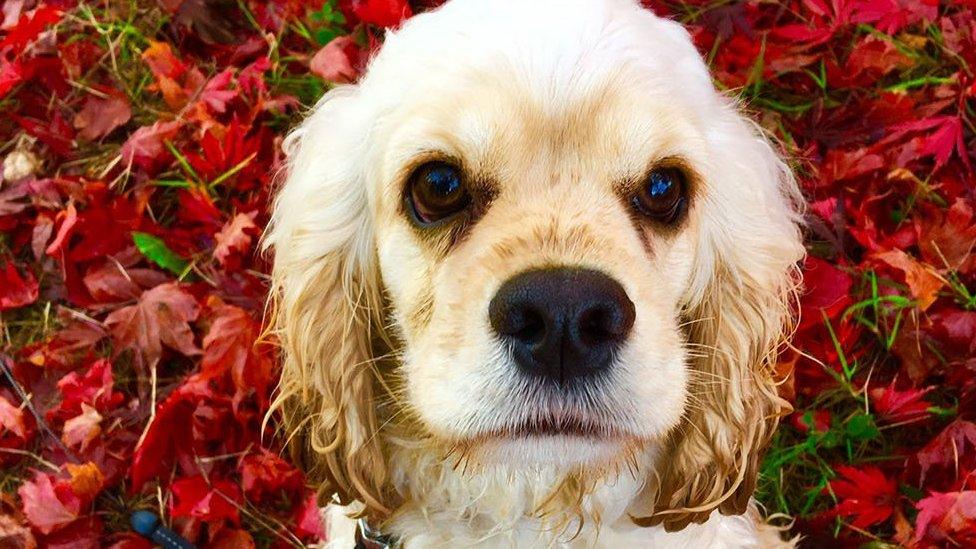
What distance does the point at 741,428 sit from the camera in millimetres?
2131

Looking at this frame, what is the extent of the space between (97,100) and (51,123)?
0.66 feet

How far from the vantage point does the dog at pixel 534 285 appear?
5.41 ft

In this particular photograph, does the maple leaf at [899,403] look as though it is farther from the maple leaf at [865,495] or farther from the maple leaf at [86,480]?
the maple leaf at [86,480]

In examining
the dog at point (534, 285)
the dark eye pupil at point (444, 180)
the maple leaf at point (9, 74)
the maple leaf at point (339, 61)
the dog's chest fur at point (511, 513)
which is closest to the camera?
the dog at point (534, 285)

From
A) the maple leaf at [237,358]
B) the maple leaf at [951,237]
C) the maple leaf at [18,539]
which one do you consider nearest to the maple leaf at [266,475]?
the maple leaf at [237,358]

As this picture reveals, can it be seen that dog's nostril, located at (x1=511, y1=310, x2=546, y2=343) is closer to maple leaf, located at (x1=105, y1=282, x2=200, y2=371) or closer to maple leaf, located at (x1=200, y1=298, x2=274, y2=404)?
maple leaf, located at (x1=200, y1=298, x2=274, y2=404)

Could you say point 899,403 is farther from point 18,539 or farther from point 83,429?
point 18,539

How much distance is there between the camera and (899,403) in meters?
2.91

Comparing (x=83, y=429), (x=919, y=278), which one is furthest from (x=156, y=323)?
(x=919, y=278)

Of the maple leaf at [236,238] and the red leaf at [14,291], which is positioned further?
the red leaf at [14,291]

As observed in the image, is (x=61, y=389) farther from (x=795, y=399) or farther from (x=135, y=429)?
(x=795, y=399)

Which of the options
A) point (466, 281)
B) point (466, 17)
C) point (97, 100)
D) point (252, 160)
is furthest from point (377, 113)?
point (97, 100)

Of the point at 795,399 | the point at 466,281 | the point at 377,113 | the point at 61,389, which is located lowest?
the point at 795,399

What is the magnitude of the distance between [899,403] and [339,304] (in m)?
1.90
